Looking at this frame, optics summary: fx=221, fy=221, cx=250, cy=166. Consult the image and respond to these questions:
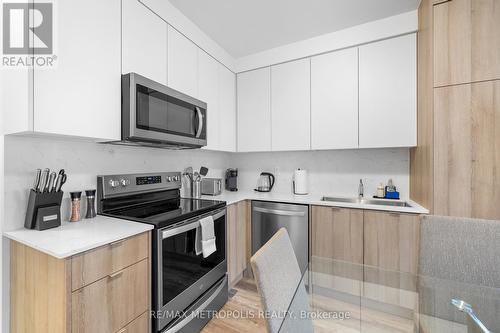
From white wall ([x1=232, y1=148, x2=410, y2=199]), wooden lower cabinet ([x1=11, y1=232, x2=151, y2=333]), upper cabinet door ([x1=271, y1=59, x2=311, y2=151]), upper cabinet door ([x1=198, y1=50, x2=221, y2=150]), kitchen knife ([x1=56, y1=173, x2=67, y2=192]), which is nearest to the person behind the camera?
wooden lower cabinet ([x1=11, y1=232, x2=151, y2=333])

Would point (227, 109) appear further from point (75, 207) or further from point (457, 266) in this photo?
point (457, 266)

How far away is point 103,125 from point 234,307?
1.74m

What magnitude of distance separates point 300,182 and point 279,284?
179cm

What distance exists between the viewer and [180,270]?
4.79ft

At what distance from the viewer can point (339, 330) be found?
992 mm

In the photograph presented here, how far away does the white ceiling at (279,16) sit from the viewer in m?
1.82

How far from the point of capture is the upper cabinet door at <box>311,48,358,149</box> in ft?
7.16

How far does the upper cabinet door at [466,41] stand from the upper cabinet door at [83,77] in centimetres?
220

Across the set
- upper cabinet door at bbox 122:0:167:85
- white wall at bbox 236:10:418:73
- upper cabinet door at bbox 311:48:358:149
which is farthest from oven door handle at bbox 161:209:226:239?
white wall at bbox 236:10:418:73

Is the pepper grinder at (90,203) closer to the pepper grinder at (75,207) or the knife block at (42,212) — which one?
the pepper grinder at (75,207)

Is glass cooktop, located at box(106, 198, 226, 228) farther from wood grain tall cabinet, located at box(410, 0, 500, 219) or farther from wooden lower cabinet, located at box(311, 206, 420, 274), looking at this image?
wood grain tall cabinet, located at box(410, 0, 500, 219)

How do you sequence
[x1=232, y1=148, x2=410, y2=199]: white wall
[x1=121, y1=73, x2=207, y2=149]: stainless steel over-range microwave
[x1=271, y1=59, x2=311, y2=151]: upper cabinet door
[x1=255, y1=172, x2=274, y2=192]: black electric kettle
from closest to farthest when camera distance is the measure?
[x1=121, y1=73, x2=207, y2=149]: stainless steel over-range microwave, [x1=232, y1=148, x2=410, y2=199]: white wall, [x1=271, y1=59, x2=311, y2=151]: upper cabinet door, [x1=255, y1=172, x2=274, y2=192]: black electric kettle

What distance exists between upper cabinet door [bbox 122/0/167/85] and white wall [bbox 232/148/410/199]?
5.38ft

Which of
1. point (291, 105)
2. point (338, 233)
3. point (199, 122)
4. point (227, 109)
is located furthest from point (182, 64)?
point (338, 233)
